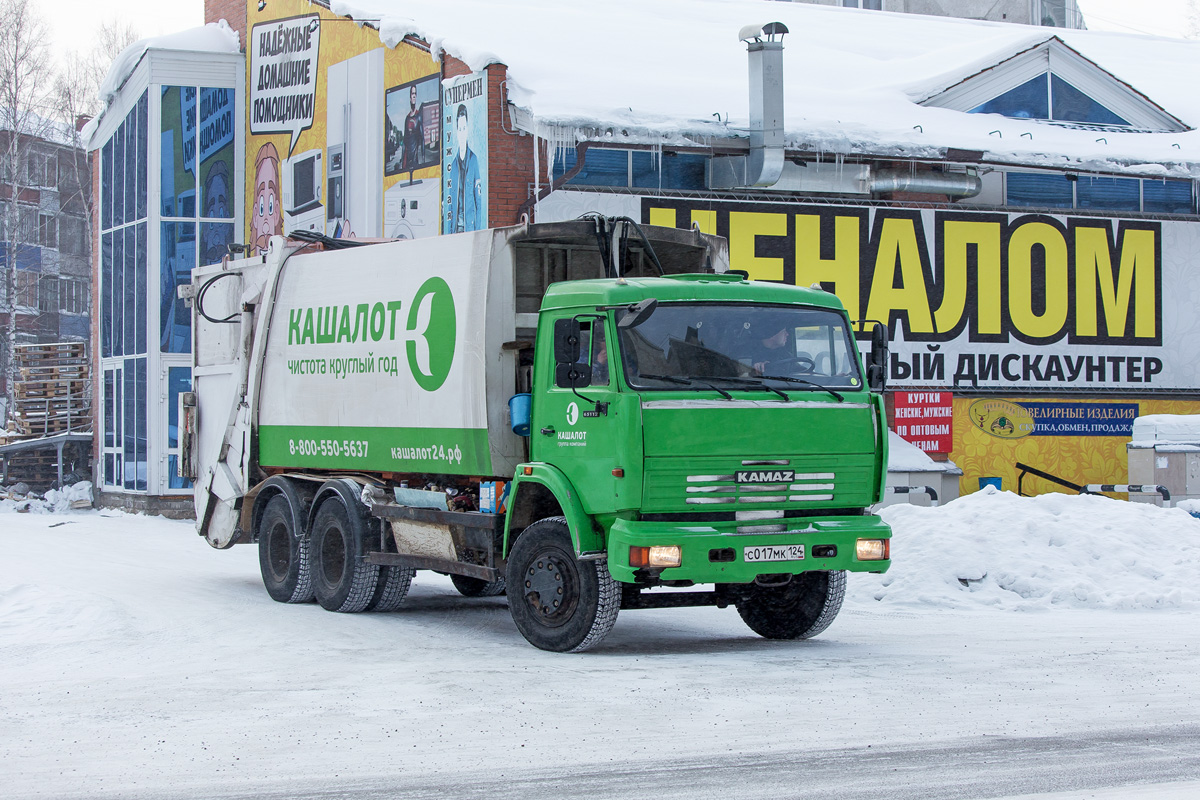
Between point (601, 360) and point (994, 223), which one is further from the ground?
point (994, 223)

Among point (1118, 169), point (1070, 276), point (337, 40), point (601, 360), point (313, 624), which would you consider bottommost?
point (313, 624)

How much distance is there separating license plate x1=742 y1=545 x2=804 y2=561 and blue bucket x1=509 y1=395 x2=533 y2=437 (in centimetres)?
203

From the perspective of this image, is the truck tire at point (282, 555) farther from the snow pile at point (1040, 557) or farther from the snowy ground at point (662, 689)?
the snow pile at point (1040, 557)

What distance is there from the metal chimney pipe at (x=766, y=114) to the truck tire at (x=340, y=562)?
8.85m

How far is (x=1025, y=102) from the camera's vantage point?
23.0 metres

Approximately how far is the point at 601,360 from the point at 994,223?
13.5m

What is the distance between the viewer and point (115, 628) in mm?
11250

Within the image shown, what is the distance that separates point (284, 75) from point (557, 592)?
17062 millimetres

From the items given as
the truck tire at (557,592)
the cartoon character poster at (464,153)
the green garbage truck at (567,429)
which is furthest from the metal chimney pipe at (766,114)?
the truck tire at (557,592)

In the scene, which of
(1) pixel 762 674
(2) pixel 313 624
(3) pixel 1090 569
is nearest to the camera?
(1) pixel 762 674

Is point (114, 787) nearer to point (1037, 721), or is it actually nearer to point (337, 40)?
point (1037, 721)

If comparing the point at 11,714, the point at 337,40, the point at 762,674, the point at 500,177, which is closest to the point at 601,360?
the point at 762,674

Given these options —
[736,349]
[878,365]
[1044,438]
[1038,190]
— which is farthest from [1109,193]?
[736,349]

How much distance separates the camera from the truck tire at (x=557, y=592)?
9734mm
